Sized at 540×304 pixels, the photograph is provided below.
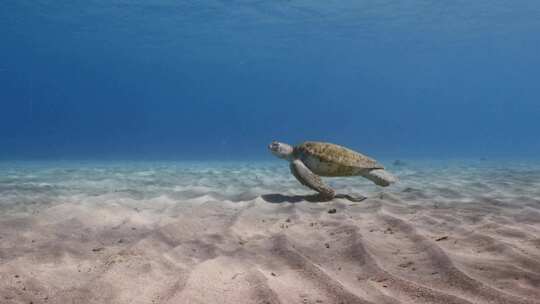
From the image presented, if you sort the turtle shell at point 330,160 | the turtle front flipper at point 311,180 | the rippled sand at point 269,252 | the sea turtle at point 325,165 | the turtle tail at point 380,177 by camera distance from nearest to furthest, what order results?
the rippled sand at point 269,252 → the turtle front flipper at point 311,180 → the sea turtle at point 325,165 → the turtle shell at point 330,160 → the turtle tail at point 380,177

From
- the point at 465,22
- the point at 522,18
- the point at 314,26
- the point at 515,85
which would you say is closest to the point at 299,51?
the point at 314,26

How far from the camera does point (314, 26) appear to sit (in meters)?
51.2

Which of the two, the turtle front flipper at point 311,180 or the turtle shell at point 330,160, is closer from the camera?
the turtle front flipper at point 311,180

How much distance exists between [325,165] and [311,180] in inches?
20.7

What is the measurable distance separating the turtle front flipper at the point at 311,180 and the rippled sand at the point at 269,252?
1.33 ft

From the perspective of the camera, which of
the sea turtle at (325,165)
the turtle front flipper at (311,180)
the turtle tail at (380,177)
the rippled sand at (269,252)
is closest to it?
the rippled sand at (269,252)

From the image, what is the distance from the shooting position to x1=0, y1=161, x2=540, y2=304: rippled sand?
251 centimetres

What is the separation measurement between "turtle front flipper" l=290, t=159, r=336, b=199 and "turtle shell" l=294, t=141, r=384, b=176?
0.27 meters

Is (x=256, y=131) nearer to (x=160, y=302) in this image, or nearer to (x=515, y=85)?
(x=515, y=85)

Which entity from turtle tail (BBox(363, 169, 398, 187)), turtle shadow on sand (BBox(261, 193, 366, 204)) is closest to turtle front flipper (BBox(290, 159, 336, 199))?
turtle shadow on sand (BBox(261, 193, 366, 204))

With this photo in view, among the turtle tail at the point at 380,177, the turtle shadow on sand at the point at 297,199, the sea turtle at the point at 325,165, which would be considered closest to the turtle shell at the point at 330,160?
the sea turtle at the point at 325,165

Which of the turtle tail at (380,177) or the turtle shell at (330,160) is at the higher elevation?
the turtle shell at (330,160)

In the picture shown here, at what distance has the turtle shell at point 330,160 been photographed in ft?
22.7

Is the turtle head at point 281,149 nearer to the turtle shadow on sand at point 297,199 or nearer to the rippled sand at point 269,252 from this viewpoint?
the turtle shadow on sand at point 297,199
